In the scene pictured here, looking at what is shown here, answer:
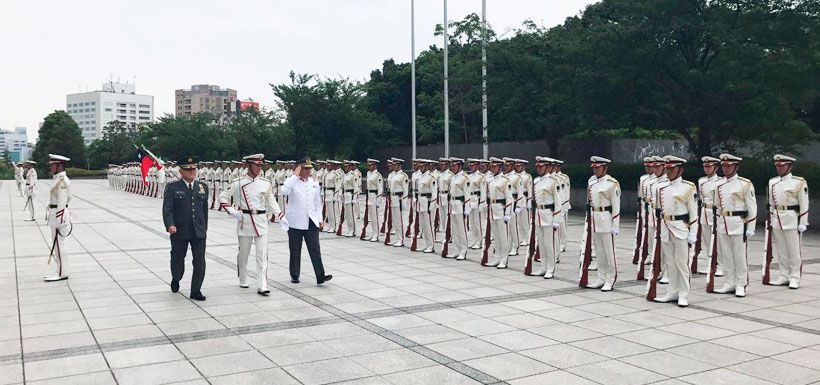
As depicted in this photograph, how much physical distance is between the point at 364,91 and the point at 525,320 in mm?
33795

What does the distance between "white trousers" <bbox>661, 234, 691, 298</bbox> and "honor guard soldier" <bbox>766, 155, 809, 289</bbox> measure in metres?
2.29

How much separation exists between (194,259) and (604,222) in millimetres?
5625

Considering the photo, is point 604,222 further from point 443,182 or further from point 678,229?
point 443,182

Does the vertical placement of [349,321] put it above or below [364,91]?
below

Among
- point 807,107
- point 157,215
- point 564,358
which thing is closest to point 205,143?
point 157,215

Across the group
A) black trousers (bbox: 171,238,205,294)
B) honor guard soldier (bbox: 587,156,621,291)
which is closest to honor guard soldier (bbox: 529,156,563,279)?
honor guard soldier (bbox: 587,156,621,291)

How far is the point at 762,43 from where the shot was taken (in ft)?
61.0

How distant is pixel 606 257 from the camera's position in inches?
377

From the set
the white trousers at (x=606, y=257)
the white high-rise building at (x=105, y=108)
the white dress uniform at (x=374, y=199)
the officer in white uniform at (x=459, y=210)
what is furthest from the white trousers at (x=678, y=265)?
the white high-rise building at (x=105, y=108)

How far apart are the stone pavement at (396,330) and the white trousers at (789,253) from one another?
11.5 inches

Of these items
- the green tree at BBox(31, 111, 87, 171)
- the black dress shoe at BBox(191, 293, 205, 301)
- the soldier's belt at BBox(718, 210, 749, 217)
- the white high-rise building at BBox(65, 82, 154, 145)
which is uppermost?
the white high-rise building at BBox(65, 82, 154, 145)

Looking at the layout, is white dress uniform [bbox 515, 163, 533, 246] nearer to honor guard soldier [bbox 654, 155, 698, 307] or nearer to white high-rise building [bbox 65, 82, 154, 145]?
honor guard soldier [bbox 654, 155, 698, 307]

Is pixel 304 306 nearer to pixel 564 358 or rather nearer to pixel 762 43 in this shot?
pixel 564 358

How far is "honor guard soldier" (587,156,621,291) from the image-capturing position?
9.51m
